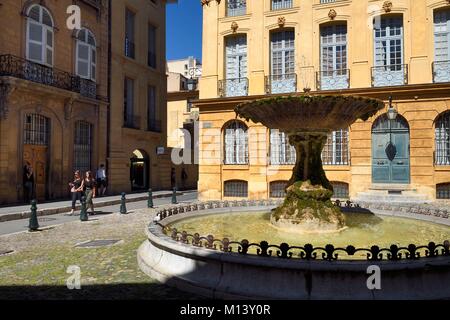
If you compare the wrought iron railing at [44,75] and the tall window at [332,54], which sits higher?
the tall window at [332,54]

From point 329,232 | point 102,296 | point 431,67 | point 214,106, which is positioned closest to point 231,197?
point 214,106

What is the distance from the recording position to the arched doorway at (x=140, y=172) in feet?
84.4

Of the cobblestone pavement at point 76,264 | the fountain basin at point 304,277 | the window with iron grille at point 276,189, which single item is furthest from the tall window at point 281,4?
the fountain basin at point 304,277

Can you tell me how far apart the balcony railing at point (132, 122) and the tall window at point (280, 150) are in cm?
983

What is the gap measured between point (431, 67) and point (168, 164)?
57.5 ft

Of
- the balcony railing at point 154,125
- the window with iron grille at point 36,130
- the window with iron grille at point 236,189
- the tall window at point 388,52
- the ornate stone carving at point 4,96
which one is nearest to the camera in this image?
the ornate stone carving at point 4,96

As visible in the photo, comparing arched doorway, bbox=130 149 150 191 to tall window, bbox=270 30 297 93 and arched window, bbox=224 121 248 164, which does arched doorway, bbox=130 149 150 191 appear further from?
tall window, bbox=270 30 297 93

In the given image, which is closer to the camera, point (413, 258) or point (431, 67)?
point (413, 258)

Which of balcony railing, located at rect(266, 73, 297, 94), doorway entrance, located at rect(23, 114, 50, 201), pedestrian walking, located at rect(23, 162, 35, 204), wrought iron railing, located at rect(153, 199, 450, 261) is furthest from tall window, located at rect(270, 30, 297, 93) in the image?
wrought iron railing, located at rect(153, 199, 450, 261)

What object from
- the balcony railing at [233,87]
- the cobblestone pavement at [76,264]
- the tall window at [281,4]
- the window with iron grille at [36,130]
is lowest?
the cobblestone pavement at [76,264]

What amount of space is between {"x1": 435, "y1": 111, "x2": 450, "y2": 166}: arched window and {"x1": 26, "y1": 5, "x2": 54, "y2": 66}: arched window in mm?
17760

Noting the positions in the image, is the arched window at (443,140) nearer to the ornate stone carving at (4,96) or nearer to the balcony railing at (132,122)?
the balcony railing at (132,122)
